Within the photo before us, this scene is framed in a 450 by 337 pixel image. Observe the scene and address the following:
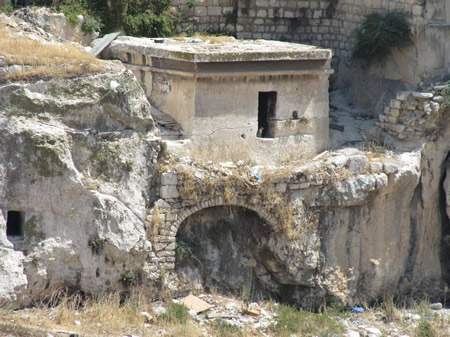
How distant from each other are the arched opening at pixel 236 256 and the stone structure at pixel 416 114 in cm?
349

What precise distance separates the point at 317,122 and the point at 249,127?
1577 millimetres

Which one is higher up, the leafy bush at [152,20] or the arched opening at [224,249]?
the leafy bush at [152,20]

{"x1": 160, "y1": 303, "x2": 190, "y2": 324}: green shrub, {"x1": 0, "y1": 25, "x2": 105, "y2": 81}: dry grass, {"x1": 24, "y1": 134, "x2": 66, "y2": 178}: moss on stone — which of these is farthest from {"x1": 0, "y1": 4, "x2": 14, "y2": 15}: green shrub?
{"x1": 160, "y1": 303, "x2": 190, "y2": 324}: green shrub

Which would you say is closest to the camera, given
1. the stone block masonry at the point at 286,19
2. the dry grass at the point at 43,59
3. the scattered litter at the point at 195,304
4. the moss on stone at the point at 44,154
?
the moss on stone at the point at 44,154

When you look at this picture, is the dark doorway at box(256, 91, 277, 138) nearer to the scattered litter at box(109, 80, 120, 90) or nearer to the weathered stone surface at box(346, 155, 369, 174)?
the weathered stone surface at box(346, 155, 369, 174)

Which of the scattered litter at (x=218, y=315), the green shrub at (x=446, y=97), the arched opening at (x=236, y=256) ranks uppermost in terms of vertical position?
the green shrub at (x=446, y=97)

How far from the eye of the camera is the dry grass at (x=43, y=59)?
13.9 metres

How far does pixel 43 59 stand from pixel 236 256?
16.6 ft

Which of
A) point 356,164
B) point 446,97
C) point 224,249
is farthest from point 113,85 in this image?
point 446,97

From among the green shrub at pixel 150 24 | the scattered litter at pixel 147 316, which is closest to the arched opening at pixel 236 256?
the scattered litter at pixel 147 316

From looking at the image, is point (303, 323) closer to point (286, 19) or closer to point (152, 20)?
point (152, 20)

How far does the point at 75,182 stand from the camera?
14000mm

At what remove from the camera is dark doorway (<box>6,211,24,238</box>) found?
46.2 feet

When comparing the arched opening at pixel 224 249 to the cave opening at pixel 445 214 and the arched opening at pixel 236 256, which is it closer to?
the arched opening at pixel 236 256
